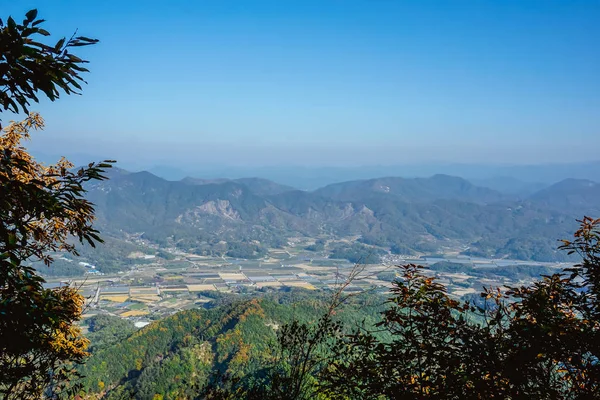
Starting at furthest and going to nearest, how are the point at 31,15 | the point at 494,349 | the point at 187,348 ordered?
the point at 187,348
the point at 494,349
the point at 31,15

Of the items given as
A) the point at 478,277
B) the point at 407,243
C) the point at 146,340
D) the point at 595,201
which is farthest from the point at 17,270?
the point at 595,201

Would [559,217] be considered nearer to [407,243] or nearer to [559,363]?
[407,243]

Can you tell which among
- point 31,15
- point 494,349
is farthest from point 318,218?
point 31,15

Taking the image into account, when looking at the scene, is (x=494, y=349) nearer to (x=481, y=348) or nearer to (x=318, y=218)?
(x=481, y=348)

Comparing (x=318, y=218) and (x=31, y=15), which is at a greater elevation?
(x=31, y=15)

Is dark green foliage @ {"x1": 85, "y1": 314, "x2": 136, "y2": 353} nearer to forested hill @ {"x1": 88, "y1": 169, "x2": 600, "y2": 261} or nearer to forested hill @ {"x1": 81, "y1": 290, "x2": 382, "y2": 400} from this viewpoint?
forested hill @ {"x1": 81, "y1": 290, "x2": 382, "y2": 400}

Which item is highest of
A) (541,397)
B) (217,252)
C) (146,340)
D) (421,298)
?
(421,298)

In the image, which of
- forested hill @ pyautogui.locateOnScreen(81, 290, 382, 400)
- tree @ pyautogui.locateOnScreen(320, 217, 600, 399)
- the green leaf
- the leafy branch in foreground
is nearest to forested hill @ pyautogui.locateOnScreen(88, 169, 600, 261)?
forested hill @ pyautogui.locateOnScreen(81, 290, 382, 400)
